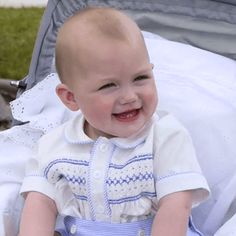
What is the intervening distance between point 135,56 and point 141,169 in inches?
9.5

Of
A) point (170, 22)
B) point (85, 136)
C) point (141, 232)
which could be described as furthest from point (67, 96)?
point (170, 22)

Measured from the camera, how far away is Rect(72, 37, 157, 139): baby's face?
144 cm

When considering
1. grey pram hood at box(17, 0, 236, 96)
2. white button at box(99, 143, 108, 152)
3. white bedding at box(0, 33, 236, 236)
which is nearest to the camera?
white button at box(99, 143, 108, 152)

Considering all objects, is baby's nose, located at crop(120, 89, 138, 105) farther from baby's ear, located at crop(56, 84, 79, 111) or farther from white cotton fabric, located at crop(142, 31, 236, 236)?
white cotton fabric, located at crop(142, 31, 236, 236)

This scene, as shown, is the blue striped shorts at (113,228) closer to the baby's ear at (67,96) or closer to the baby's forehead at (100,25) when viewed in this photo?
the baby's ear at (67,96)

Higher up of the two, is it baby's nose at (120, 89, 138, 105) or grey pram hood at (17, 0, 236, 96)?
baby's nose at (120, 89, 138, 105)

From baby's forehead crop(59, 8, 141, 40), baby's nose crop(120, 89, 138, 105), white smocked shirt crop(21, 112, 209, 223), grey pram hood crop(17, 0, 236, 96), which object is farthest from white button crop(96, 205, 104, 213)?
grey pram hood crop(17, 0, 236, 96)

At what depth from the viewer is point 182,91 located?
183cm

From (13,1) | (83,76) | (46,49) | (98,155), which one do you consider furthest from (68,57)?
(13,1)

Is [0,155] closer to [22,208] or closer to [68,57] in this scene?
[22,208]

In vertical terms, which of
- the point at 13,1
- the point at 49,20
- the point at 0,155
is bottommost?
the point at 13,1

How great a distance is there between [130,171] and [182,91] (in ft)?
1.27

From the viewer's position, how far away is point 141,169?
4.96 ft

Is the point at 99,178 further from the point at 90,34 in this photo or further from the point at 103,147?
the point at 90,34
